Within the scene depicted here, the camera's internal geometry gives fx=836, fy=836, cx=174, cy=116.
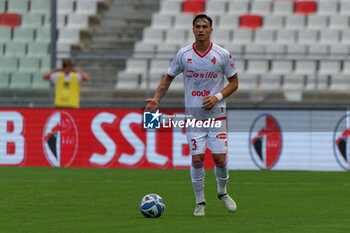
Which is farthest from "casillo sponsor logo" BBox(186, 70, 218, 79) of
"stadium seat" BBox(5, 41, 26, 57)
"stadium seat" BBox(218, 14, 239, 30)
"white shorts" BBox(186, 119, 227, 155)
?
"stadium seat" BBox(218, 14, 239, 30)

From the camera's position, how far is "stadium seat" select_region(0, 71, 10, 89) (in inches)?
816

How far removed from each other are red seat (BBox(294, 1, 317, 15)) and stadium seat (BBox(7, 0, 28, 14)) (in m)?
7.94

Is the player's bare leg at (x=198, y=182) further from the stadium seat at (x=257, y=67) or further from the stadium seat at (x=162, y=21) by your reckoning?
the stadium seat at (x=162, y=21)

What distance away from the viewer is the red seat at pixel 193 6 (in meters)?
25.1

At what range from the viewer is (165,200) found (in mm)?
11094

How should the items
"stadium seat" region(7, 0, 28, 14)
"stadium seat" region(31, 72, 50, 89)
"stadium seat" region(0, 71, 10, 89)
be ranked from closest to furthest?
"stadium seat" region(31, 72, 50, 89) → "stadium seat" region(0, 71, 10, 89) → "stadium seat" region(7, 0, 28, 14)

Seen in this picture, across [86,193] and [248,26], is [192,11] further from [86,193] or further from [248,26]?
[86,193]

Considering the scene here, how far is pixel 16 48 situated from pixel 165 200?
38.8 feet

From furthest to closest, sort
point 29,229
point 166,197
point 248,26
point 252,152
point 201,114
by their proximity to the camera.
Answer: point 248,26
point 252,152
point 166,197
point 201,114
point 29,229

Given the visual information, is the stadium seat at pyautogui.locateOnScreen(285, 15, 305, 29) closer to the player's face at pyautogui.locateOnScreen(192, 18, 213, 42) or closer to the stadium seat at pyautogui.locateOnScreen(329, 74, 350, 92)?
the stadium seat at pyautogui.locateOnScreen(329, 74, 350, 92)

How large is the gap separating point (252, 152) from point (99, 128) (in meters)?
3.29

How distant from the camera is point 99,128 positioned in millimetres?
17844

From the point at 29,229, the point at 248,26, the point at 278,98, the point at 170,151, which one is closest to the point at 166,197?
the point at 29,229

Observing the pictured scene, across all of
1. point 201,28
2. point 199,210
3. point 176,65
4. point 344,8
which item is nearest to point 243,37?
point 344,8
